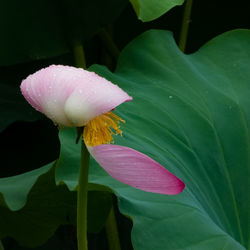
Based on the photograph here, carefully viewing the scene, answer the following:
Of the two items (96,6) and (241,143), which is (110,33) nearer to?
(96,6)

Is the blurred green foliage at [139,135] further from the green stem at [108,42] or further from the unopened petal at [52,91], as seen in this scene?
the unopened petal at [52,91]

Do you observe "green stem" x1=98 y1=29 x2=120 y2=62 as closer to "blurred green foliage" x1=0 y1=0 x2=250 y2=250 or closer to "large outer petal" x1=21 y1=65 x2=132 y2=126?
"blurred green foliage" x1=0 y1=0 x2=250 y2=250

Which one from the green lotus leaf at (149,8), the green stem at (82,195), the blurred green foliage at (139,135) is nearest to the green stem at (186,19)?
the blurred green foliage at (139,135)

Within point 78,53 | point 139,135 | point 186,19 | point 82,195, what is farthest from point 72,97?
point 186,19

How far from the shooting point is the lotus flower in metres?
0.51

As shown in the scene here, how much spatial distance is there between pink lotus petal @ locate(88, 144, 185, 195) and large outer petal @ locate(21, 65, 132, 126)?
1.4 inches

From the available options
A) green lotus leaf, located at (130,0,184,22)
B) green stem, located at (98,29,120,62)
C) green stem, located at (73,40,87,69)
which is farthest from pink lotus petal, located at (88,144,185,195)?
green stem, located at (98,29,120,62)

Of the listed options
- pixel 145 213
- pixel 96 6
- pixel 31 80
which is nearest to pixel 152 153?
pixel 145 213

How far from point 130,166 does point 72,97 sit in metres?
0.08

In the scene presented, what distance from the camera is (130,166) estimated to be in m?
0.52

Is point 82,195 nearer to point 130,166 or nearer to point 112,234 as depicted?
point 130,166

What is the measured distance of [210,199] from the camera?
1023mm

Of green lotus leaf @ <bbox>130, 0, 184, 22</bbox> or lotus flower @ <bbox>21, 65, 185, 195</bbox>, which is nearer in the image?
lotus flower @ <bbox>21, 65, 185, 195</bbox>

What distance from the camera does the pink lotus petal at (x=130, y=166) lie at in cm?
52
